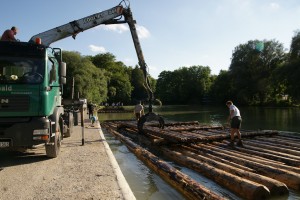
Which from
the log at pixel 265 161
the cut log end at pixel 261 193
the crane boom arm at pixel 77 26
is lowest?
the cut log end at pixel 261 193

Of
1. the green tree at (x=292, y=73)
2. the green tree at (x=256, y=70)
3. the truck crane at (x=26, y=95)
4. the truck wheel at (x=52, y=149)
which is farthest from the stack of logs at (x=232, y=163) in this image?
the green tree at (x=256, y=70)

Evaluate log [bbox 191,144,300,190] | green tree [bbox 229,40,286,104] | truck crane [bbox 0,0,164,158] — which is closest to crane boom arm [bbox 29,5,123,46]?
truck crane [bbox 0,0,164,158]

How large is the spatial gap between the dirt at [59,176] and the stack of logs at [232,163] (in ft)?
5.84

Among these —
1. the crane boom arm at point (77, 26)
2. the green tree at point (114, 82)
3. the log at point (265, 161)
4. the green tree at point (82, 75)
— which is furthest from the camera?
the green tree at point (114, 82)

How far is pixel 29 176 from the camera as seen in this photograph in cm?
849

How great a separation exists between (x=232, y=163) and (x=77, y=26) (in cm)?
964

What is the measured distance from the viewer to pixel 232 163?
A: 34.6 ft

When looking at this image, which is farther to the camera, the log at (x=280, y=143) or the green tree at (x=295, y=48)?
the green tree at (x=295, y=48)

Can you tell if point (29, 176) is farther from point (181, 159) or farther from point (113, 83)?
point (113, 83)

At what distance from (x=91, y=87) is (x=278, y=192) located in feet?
195

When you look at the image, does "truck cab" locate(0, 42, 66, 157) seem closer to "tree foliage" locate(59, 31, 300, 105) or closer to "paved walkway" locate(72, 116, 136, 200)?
"paved walkway" locate(72, 116, 136, 200)

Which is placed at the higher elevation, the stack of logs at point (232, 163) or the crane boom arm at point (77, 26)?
the crane boom arm at point (77, 26)

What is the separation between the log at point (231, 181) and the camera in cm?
750

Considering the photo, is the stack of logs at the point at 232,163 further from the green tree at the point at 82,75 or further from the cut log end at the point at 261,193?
the green tree at the point at 82,75
